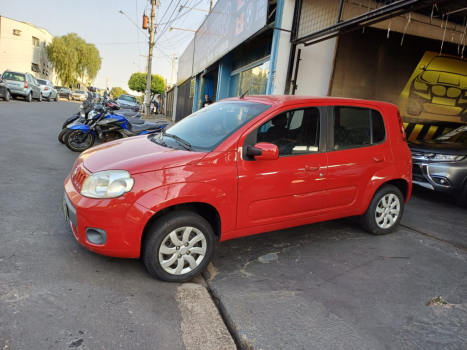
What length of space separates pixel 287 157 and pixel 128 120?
596cm

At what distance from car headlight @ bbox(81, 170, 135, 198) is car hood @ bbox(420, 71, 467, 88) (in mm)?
10037

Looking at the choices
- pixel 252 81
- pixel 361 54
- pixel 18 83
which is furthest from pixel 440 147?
pixel 18 83

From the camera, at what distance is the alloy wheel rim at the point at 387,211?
4262 mm

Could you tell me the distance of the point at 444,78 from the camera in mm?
10719

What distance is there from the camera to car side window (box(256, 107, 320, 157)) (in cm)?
336

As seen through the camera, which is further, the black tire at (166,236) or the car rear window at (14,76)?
the car rear window at (14,76)

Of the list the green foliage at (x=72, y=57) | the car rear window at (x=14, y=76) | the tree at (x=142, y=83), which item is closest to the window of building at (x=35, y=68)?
the green foliage at (x=72, y=57)

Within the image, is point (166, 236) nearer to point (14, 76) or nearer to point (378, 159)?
point (378, 159)

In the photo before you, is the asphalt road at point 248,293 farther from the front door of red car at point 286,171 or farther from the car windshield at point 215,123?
the car windshield at point 215,123

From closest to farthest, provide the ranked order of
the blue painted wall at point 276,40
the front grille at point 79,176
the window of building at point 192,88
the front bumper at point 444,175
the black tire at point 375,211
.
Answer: the front grille at point 79,176, the black tire at point 375,211, the front bumper at point 444,175, the blue painted wall at point 276,40, the window of building at point 192,88

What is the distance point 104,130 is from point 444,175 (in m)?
7.08

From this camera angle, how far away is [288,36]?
783 centimetres

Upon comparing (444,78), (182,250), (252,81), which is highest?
(444,78)

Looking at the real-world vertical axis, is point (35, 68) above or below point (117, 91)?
below
